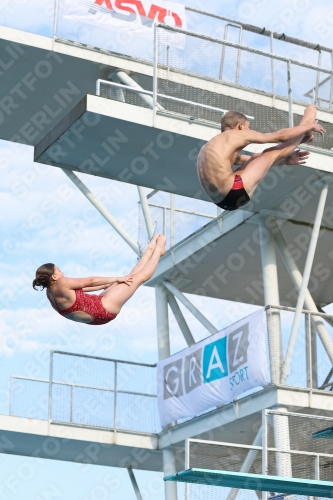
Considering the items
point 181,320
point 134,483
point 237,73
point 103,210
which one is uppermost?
point 237,73

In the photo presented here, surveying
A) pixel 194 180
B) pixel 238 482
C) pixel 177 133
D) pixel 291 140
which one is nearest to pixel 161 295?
pixel 194 180

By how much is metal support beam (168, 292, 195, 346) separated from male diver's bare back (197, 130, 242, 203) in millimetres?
14685

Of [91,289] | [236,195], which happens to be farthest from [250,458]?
[236,195]

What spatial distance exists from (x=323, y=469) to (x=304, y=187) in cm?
547

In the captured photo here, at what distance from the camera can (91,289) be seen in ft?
39.1

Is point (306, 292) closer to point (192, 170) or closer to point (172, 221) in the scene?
point (192, 170)

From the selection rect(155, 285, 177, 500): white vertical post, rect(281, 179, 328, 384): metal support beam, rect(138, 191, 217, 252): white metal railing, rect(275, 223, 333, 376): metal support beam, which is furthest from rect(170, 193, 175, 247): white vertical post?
rect(281, 179, 328, 384): metal support beam

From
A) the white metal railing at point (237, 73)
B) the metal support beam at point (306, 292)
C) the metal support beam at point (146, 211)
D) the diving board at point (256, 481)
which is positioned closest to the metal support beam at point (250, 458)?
the metal support beam at point (306, 292)

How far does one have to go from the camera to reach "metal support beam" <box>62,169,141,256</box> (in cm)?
2174

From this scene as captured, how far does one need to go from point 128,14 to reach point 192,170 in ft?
13.4

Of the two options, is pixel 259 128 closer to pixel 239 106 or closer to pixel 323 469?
pixel 239 106

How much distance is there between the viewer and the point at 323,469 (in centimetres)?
1841

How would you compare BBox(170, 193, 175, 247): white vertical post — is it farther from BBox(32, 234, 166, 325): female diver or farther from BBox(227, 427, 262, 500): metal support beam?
BBox(32, 234, 166, 325): female diver

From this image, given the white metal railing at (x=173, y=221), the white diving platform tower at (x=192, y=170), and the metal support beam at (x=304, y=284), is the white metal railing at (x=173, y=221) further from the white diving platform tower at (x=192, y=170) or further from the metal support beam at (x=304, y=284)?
the metal support beam at (x=304, y=284)
